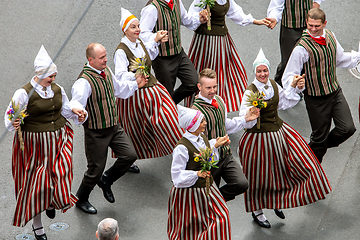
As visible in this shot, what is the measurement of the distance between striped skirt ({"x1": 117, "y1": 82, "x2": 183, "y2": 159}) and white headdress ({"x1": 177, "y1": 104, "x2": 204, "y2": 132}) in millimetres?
1048

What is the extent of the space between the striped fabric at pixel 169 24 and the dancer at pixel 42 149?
58.9 inches

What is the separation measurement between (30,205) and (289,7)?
3.69 metres

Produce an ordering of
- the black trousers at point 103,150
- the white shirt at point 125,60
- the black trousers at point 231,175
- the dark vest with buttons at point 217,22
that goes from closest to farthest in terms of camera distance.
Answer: the black trousers at point 231,175 → the black trousers at point 103,150 → the white shirt at point 125,60 → the dark vest with buttons at point 217,22

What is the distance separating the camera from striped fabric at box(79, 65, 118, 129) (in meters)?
5.93

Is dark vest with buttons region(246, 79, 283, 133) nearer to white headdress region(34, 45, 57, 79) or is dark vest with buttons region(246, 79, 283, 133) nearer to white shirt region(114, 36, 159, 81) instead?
white shirt region(114, 36, 159, 81)

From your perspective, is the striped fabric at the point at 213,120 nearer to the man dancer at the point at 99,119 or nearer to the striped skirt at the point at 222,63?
the man dancer at the point at 99,119

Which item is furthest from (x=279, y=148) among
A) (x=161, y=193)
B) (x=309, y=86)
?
(x=161, y=193)

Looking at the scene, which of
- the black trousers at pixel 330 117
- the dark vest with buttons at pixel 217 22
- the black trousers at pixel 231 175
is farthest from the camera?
the dark vest with buttons at pixel 217 22

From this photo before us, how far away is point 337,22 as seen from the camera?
359 inches

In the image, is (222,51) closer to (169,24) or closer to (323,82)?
(169,24)

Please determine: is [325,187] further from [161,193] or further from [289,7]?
[289,7]

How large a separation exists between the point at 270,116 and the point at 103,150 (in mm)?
1615

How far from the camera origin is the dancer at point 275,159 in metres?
5.95

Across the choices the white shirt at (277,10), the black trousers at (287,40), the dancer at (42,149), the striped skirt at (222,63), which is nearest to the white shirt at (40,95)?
the dancer at (42,149)
